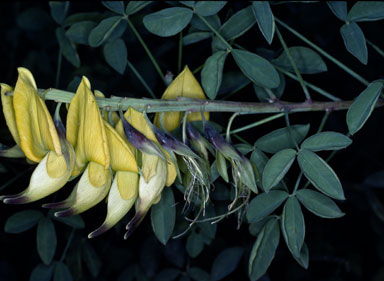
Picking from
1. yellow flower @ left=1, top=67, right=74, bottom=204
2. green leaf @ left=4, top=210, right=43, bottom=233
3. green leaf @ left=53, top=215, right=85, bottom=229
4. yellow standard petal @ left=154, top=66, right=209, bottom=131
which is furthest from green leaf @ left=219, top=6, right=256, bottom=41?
green leaf @ left=4, top=210, right=43, bottom=233

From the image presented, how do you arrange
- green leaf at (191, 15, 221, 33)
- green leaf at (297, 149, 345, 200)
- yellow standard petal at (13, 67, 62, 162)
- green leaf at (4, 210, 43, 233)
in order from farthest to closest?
green leaf at (4, 210, 43, 233), green leaf at (191, 15, 221, 33), green leaf at (297, 149, 345, 200), yellow standard petal at (13, 67, 62, 162)

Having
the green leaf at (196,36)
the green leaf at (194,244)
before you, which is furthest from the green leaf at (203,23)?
the green leaf at (194,244)

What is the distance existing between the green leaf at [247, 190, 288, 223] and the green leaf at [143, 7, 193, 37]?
1.44ft

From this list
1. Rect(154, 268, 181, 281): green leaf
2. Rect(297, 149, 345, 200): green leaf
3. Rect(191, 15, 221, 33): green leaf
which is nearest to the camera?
Rect(297, 149, 345, 200): green leaf

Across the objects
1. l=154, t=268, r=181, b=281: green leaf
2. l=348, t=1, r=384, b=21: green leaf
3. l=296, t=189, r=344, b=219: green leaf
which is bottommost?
l=154, t=268, r=181, b=281: green leaf

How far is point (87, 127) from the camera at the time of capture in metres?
0.96

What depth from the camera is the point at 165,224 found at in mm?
1256

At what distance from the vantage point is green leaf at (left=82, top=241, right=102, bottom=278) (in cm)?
154

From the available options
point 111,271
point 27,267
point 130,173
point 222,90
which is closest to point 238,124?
point 222,90

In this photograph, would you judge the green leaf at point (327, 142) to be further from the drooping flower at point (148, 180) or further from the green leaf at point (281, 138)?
the drooping flower at point (148, 180)

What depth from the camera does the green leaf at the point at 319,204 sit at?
1108 millimetres

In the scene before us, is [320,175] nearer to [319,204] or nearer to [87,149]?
[319,204]

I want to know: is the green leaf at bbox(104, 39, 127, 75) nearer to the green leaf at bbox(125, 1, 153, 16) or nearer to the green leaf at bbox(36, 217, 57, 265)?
the green leaf at bbox(125, 1, 153, 16)

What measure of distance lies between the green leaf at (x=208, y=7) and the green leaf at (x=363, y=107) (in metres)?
0.41
